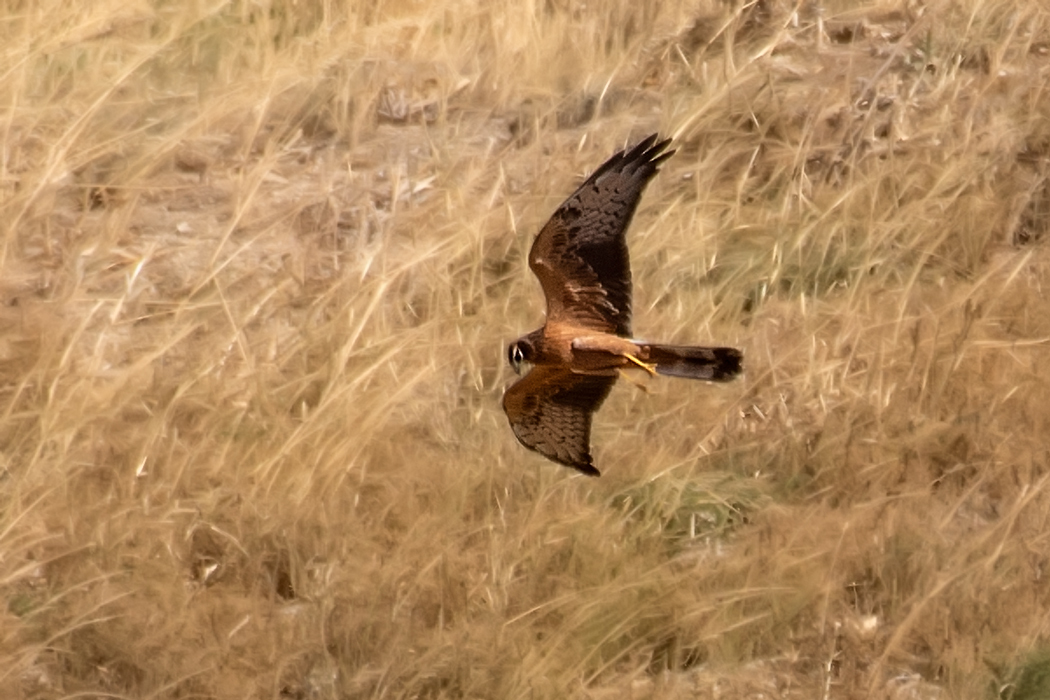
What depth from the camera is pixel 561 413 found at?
454 centimetres

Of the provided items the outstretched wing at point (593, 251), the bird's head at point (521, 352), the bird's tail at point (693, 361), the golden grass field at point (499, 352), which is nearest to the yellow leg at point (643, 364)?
the bird's tail at point (693, 361)

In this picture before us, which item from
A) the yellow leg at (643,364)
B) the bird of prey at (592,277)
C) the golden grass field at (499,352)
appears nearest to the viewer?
the yellow leg at (643,364)

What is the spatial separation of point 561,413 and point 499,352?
3.16 feet

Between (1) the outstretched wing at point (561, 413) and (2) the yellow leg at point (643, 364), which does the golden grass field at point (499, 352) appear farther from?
(2) the yellow leg at point (643, 364)

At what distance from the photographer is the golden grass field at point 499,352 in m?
4.70

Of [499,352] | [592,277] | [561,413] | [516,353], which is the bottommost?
[499,352]

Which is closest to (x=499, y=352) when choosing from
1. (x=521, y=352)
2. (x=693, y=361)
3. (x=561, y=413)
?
(x=561, y=413)

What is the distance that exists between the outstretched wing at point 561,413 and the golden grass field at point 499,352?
347 mm

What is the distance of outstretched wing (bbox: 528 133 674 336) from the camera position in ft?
14.1

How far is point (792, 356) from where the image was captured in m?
5.33

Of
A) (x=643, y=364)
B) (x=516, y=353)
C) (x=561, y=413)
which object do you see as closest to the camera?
(x=643, y=364)

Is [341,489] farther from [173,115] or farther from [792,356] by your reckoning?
[173,115]

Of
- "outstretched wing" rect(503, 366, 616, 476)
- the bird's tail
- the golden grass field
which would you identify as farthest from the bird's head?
the golden grass field

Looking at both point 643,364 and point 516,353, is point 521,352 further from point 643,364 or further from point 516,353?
point 643,364
